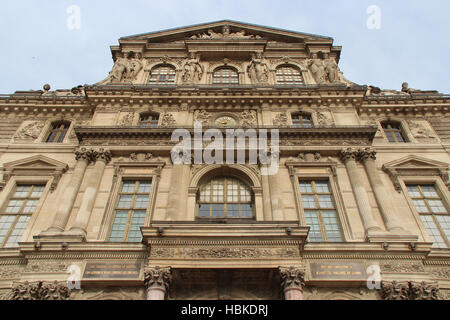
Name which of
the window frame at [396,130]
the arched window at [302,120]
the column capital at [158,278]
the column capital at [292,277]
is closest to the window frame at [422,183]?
the window frame at [396,130]

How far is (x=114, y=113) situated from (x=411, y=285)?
55.1 ft

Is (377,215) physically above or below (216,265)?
above

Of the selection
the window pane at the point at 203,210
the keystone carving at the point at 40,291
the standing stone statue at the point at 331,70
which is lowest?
the keystone carving at the point at 40,291

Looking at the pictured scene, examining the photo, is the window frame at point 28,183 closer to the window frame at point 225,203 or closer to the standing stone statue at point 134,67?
the window frame at point 225,203

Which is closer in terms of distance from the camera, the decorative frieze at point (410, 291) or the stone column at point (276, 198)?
the decorative frieze at point (410, 291)

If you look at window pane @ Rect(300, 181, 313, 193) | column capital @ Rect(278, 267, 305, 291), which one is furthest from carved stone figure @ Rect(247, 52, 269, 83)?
column capital @ Rect(278, 267, 305, 291)

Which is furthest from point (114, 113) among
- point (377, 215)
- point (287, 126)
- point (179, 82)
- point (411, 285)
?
point (411, 285)

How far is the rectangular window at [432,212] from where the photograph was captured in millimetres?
15031

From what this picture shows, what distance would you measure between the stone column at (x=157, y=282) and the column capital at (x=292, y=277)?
13.2 ft

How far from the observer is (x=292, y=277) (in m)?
11.8

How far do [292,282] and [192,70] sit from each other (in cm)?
1581

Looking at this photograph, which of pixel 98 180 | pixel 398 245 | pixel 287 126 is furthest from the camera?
pixel 287 126
